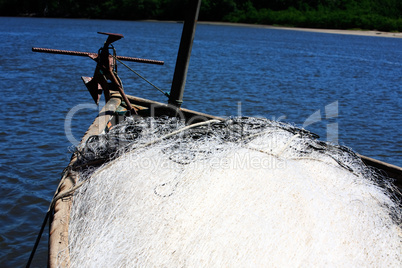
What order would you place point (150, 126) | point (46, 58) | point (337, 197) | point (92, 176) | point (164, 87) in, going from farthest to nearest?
point (46, 58), point (164, 87), point (150, 126), point (92, 176), point (337, 197)

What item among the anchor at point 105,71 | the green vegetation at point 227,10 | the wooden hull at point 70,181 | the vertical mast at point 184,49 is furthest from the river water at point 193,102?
the green vegetation at point 227,10

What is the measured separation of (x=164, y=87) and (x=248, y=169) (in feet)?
41.0

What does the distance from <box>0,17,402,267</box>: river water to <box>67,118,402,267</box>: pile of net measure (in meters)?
2.26

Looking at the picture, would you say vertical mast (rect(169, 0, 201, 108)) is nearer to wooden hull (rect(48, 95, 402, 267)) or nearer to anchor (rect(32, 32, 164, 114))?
wooden hull (rect(48, 95, 402, 267))

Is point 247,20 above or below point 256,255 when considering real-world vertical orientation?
above

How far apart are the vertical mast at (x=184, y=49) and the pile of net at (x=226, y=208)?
1804 mm

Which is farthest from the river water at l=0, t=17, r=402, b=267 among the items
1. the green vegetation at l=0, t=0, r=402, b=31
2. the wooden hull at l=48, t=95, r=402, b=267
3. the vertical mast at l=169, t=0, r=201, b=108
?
the green vegetation at l=0, t=0, r=402, b=31

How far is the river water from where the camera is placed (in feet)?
21.5

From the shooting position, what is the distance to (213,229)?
280 cm

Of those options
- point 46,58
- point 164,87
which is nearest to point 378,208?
point 164,87

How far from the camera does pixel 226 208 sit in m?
2.95

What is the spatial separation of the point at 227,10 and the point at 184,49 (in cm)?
6850

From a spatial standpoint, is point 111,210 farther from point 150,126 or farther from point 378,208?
point 378,208

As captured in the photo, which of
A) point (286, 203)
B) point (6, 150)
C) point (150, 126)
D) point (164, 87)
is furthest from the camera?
point (164, 87)
